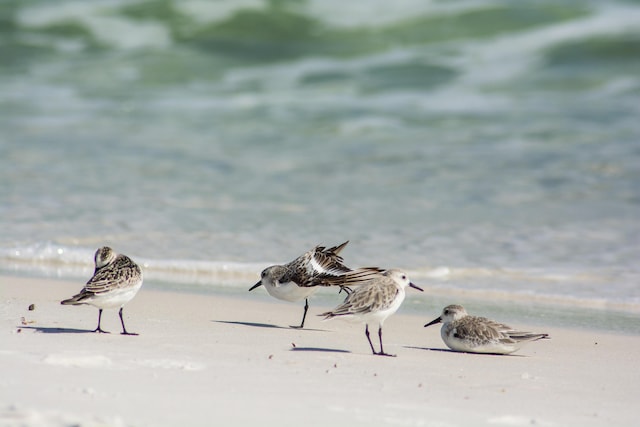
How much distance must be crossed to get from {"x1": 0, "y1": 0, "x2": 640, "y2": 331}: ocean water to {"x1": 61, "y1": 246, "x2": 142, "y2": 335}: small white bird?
7.90 ft

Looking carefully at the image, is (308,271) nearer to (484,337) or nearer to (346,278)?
(346,278)

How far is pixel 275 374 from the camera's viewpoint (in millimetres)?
5234

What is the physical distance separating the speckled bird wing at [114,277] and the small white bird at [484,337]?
2.00 meters

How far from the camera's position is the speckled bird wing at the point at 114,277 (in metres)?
6.13

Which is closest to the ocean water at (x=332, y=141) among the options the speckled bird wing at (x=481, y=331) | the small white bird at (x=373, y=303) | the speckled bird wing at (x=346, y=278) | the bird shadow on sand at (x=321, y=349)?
the speckled bird wing at (x=346, y=278)

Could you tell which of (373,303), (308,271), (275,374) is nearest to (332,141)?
(308,271)

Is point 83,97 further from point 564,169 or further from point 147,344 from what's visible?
point 147,344

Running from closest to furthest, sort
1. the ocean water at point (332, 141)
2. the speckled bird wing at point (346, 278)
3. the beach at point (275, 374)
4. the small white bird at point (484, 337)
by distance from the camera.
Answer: the beach at point (275, 374) → the small white bird at point (484, 337) → the speckled bird wing at point (346, 278) → the ocean water at point (332, 141)

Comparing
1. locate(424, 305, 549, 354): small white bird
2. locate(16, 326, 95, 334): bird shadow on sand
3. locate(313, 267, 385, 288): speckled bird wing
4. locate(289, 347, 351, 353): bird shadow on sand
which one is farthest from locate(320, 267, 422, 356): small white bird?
locate(16, 326, 95, 334): bird shadow on sand

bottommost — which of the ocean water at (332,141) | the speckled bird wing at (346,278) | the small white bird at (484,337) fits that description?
the small white bird at (484,337)

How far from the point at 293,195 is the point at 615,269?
4909 mm

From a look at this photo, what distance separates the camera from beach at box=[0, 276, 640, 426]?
4.36 meters

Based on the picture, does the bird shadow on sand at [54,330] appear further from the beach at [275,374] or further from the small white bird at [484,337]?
the small white bird at [484,337]

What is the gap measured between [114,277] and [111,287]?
99 millimetres
